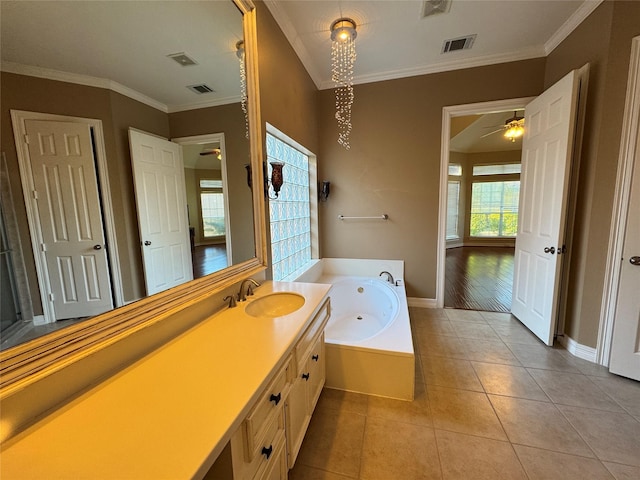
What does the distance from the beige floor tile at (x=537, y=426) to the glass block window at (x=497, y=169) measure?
679 centimetres

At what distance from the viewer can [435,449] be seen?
1.38 m

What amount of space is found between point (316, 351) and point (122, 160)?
1299 mm

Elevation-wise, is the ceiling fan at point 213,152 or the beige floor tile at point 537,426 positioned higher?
the ceiling fan at point 213,152

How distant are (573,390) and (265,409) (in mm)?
2187

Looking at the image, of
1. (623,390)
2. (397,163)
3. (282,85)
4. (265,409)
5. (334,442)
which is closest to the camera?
(265,409)

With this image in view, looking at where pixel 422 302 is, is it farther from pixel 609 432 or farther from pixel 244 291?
pixel 244 291

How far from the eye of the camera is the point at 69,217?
76cm

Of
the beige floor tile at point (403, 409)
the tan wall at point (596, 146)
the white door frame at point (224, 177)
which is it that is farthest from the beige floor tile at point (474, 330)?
the white door frame at point (224, 177)

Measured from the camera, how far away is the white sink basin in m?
1.50

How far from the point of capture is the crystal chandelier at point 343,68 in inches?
84.7

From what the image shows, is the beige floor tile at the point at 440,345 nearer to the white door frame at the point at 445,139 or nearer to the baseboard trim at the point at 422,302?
the baseboard trim at the point at 422,302

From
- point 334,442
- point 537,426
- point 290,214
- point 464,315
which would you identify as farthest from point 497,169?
point 334,442

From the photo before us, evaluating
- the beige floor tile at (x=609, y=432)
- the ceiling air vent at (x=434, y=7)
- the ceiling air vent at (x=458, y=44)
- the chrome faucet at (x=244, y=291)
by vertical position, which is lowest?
the beige floor tile at (x=609, y=432)

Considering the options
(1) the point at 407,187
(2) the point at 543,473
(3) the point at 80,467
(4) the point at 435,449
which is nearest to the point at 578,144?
(1) the point at 407,187
